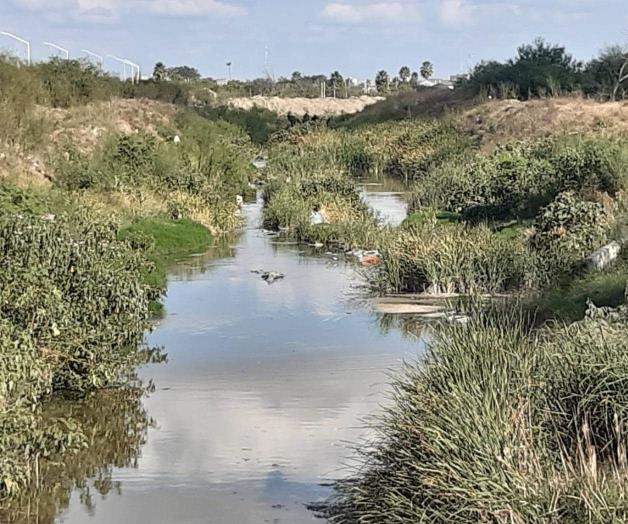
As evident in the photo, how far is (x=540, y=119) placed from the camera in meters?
51.7

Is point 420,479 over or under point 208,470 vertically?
over

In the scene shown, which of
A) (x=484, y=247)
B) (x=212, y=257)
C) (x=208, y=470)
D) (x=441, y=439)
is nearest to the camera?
(x=441, y=439)

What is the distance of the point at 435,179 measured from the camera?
35156 mm

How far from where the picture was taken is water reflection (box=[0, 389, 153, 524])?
407 inches

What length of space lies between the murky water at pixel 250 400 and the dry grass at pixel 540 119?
26038mm

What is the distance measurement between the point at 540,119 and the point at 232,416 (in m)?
41.0

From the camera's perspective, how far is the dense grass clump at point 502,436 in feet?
24.4

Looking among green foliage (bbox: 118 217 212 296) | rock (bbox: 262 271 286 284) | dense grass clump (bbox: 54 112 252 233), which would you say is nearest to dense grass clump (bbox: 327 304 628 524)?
green foliage (bbox: 118 217 212 296)

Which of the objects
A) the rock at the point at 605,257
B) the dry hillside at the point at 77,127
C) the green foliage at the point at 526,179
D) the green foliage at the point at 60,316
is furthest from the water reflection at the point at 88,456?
the dry hillside at the point at 77,127

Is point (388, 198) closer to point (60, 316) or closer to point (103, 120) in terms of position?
point (103, 120)

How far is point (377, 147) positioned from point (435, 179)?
884 inches

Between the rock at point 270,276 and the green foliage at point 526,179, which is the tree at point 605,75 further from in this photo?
the rock at point 270,276

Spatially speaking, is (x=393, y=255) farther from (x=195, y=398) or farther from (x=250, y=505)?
(x=250, y=505)

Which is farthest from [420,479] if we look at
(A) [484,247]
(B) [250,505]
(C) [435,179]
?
(C) [435,179]
